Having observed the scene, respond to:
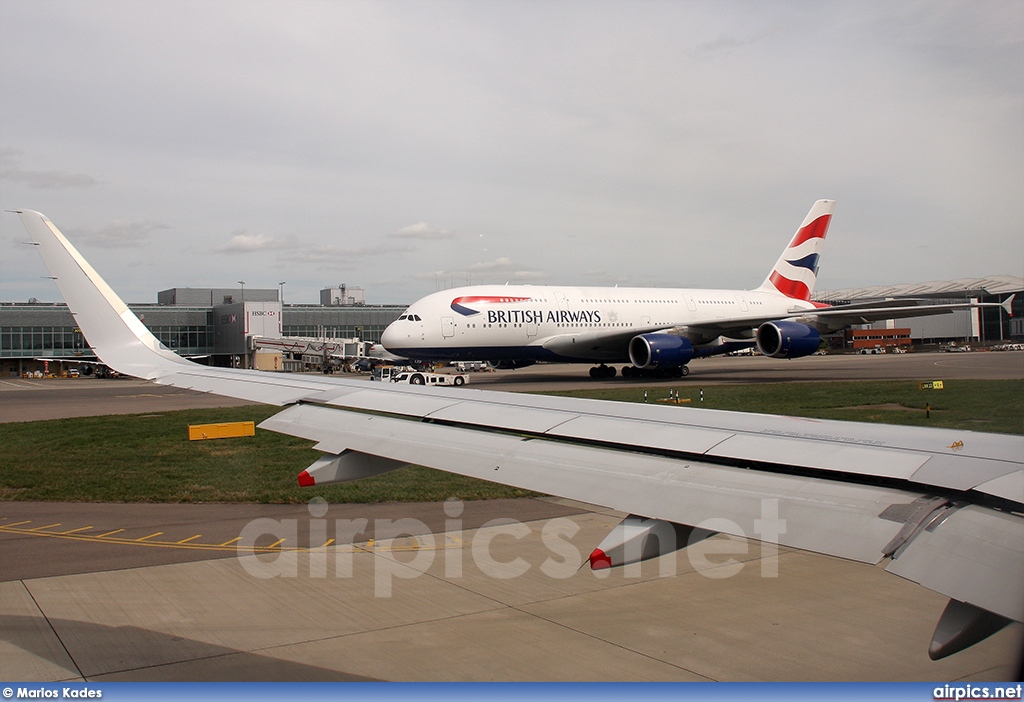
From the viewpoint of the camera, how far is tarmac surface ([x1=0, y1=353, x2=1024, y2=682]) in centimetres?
505

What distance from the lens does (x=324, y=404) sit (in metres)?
5.47

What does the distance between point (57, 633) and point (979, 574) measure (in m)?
6.15

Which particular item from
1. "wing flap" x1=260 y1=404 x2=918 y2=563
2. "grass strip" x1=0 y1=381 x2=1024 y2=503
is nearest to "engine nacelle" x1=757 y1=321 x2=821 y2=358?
"grass strip" x1=0 y1=381 x2=1024 y2=503

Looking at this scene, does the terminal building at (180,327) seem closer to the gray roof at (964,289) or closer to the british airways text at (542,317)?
the british airways text at (542,317)

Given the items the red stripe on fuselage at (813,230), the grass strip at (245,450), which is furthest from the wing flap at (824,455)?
the red stripe on fuselage at (813,230)

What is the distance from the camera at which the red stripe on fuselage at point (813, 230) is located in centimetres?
4009

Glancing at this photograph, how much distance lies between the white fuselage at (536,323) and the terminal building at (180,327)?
36114 millimetres

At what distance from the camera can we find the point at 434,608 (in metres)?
6.25

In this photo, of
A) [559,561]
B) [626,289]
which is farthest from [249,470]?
[626,289]

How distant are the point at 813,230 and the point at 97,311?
39.5 meters

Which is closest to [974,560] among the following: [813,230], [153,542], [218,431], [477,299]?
[153,542]

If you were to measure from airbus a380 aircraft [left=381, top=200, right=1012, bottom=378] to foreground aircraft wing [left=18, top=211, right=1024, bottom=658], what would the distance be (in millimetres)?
25655

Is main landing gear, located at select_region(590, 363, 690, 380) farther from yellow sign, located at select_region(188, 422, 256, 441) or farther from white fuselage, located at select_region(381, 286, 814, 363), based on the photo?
yellow sign, located at select_region(188, 422, 256, 441)

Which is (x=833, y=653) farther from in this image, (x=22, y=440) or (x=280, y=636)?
(x=22, y=440)
